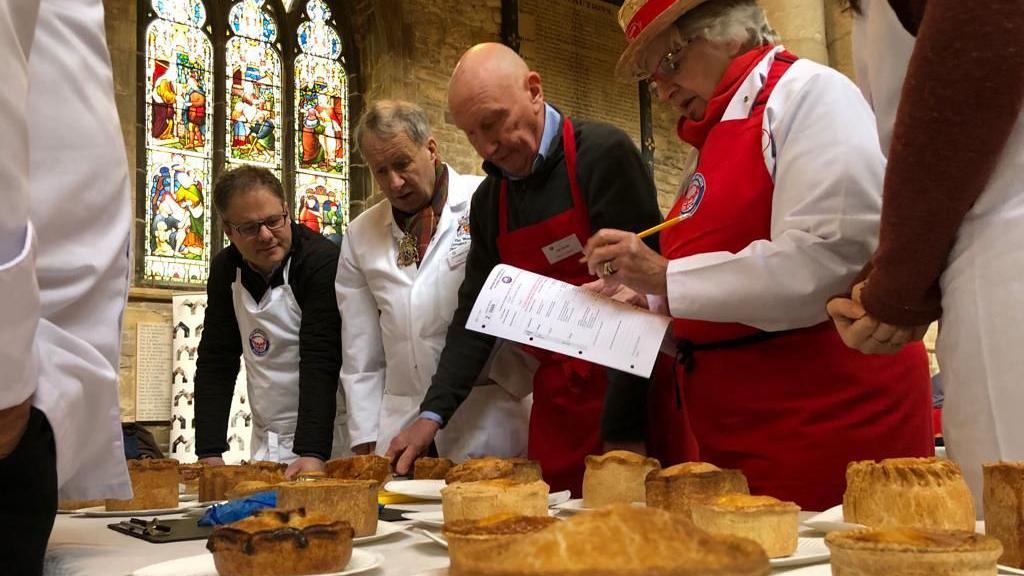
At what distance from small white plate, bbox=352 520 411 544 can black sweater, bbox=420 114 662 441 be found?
Answer: 0.89 meters

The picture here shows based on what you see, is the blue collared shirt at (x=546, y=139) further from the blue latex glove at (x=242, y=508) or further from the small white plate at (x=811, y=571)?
the small white plate at (x=811, y=571)

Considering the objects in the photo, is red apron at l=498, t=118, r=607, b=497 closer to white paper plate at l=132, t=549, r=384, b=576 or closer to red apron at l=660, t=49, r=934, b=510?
red apron at l=660, t=49, r=934, b=510

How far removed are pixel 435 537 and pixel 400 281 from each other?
75.4 inches

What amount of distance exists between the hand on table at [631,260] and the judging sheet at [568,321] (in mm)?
57

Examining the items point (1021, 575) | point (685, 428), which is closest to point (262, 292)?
point (685, 428)

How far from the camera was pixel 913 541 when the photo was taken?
0.80 m

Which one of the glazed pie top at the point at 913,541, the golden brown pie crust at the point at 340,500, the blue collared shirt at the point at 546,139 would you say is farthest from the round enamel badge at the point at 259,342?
the glazed pie top at the point at 913,541

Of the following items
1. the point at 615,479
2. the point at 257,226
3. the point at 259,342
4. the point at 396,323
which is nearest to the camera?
the point at 615,479

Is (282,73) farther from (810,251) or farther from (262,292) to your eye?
(810,251)

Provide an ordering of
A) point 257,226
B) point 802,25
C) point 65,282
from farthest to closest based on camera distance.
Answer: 1. point 802,25
2. point 257,226
3. point 65,282

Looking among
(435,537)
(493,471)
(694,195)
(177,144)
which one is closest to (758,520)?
(435,537)

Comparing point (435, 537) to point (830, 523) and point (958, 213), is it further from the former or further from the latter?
point (958, 213)

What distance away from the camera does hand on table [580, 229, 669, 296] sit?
1.96m

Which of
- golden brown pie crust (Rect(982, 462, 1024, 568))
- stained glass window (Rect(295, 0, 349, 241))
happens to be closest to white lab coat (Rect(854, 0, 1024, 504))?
golden brown pie crust (Rect(982, 462, 1024, 568))
